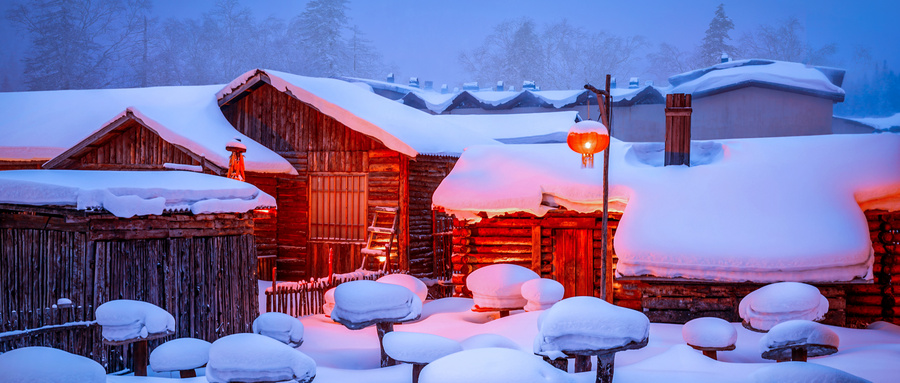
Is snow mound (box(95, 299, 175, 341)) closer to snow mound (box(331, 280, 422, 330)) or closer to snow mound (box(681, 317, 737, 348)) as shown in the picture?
snow mound (box(331, 280, 422, 330))

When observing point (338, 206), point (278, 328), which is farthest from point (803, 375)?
point (338, 206)

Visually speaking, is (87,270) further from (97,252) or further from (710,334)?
(710,334)

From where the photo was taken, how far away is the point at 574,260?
13.7m

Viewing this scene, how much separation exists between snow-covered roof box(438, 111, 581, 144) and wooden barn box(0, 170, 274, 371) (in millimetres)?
16974

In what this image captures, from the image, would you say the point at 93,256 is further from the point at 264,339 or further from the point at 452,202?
the point at 452,202

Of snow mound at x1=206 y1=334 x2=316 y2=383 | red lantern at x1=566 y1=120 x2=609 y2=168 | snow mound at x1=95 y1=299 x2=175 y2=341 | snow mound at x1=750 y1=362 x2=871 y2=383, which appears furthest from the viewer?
red lantern at x1=566 y1=120 x2=609 y2=168

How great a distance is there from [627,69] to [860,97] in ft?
98.7

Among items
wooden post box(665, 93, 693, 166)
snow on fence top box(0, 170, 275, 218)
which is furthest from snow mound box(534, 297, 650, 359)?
wooden post box(665, 93, 693, 166)

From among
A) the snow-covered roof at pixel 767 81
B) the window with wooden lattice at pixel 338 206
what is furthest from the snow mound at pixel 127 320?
the snow-covered roof at pixel 767 81

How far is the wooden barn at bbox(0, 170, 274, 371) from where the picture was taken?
8250 millimetres

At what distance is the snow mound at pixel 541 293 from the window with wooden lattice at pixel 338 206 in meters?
7.53

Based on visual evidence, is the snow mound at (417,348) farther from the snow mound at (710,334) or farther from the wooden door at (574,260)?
the wooden door at (574,260)

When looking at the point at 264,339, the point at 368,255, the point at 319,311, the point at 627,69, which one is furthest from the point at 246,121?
the point at 627,69

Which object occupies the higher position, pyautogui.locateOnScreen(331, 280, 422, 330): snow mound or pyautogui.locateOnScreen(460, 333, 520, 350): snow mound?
pyautogui.locateOnScreen(331, 280, 422, 330): snow mound
